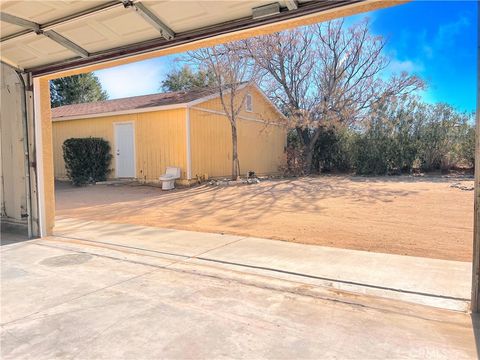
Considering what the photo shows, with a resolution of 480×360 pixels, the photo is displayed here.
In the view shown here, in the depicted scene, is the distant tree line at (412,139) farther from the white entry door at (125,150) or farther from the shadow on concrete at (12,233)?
the shadow on concrete at (12,233)

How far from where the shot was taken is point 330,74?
60.9ft

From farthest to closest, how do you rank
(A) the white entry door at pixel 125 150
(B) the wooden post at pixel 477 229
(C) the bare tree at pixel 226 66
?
(A) the white entry door at pixel 125 150 < (C) the bare tree at pixel 226 66 < (B) the wooden post at pixel 477 229

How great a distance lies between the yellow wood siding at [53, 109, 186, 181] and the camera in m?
14.0

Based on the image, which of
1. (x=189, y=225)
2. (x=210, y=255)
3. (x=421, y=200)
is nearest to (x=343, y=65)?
(x=421, y=200)

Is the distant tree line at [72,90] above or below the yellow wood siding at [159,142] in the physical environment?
above

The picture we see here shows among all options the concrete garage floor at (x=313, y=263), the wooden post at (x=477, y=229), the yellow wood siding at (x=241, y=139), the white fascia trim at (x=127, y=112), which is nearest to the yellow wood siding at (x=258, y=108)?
the yellow wood siding at (x=241, y=139)

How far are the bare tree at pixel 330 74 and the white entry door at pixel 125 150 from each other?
741 centimetres

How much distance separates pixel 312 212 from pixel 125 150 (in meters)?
9.91

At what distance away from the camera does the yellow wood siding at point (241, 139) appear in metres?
14.7

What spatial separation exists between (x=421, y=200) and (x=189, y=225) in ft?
21.0

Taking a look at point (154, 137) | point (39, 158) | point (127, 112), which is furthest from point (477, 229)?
point (127, 112)

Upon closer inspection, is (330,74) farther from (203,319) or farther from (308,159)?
(203,319)

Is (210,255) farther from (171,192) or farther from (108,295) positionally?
(171,192)

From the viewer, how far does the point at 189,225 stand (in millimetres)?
7004
